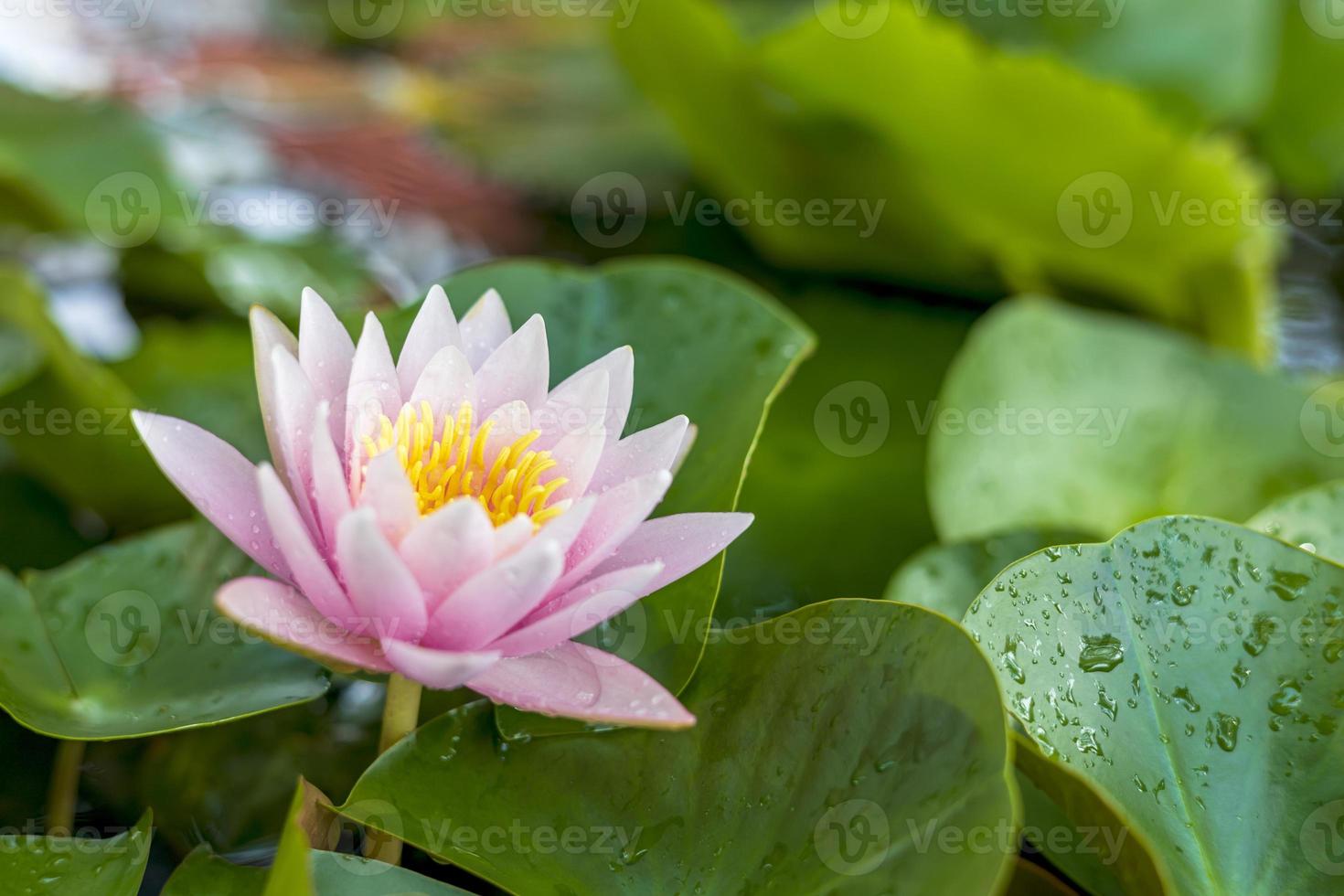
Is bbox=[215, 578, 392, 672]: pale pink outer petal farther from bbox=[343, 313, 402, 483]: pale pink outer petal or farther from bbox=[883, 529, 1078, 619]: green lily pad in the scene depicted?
bbox=[883, 529, 1078, 619]: green lily pad

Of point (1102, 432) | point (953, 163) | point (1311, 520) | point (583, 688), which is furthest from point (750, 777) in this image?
point (953, 163)

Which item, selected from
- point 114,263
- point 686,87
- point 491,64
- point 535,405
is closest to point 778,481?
point 535,405

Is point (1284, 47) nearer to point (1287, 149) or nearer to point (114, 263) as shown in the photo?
point (1287, 149)

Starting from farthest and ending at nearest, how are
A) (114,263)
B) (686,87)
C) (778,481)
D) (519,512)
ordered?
(114,263) → (686,87) → (778,481) → (519,512)

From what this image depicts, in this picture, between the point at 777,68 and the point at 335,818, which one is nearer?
the point at 335,818

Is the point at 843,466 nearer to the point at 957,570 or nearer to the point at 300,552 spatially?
the point at 957,570
